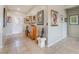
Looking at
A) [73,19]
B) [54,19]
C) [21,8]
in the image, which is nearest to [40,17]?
[54,19]

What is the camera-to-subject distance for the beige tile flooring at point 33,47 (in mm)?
2246

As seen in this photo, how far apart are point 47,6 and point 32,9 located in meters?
0.30

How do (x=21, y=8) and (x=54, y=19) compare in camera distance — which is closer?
(x=21, y=8)

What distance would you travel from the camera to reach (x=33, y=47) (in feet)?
7.51

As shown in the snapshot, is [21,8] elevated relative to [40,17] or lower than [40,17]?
elevated

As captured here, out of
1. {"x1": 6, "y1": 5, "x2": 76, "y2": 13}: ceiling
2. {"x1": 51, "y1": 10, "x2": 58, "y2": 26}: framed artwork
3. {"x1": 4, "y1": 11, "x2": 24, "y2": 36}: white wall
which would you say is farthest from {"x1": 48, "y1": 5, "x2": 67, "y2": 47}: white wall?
{"x1": 4, "y1": 11, "x2": 24, "y2": 36}: white wall

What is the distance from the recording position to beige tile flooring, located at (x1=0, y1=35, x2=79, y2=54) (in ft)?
7.37

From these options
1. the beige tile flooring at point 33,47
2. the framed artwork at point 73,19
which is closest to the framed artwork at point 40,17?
the beige tile flooring at point 33,47

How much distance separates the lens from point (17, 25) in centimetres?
228

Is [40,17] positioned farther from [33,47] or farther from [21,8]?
[33,47]

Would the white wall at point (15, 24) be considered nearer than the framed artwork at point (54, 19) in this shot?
Yes

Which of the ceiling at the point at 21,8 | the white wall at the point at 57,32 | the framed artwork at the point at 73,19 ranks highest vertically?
the ceiling at the point at 21,8

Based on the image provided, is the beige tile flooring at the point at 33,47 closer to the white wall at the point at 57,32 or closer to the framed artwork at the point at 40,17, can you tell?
the white wall at the point at 57,32
